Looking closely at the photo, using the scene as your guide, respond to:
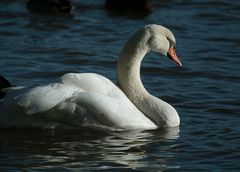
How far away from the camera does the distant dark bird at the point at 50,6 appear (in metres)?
18.9

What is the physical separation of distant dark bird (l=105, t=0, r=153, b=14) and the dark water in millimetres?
219

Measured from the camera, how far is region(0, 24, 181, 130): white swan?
9.52 m

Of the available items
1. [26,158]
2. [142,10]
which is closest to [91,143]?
[26,158]

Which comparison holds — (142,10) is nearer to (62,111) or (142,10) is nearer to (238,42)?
A: (238,42)

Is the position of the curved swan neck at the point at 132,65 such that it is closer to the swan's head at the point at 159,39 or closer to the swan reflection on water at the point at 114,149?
the swan's head at the point at 159,39

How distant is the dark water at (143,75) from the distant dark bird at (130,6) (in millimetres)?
219

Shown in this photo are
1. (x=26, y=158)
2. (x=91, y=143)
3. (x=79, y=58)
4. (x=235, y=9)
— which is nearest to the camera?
(x=26, y=158)

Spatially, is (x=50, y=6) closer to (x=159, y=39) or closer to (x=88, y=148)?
(x=159, y=39)

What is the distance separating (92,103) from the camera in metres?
9.59

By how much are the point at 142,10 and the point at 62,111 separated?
387 inches

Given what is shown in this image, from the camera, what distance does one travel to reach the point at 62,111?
9680mm

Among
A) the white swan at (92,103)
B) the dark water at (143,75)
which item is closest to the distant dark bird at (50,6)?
the dark water at (143,75)

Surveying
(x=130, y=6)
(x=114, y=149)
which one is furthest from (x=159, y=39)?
(x=130, y=6)

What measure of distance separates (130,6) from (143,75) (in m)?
6.34
